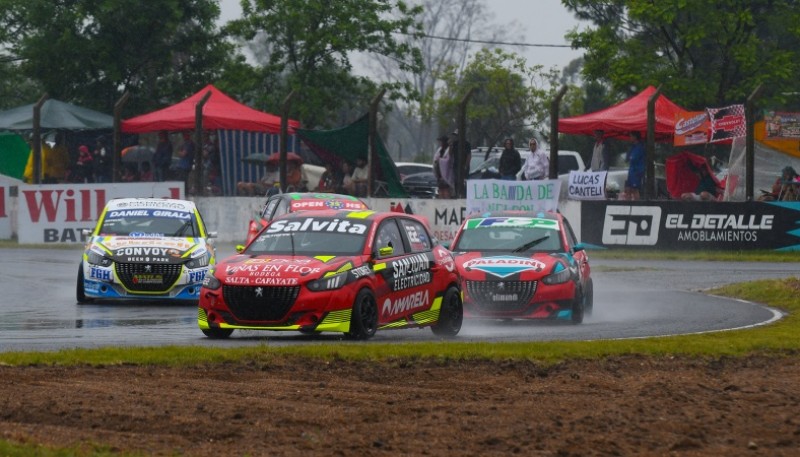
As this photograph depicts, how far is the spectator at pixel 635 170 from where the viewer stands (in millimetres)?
31078

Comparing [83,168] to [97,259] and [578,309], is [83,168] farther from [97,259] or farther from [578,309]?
[578,309]

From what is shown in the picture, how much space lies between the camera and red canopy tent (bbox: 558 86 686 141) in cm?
3260

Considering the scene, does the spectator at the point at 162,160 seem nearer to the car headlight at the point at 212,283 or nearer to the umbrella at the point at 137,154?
the umbrella at the point at 137,154

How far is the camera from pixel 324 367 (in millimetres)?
12078

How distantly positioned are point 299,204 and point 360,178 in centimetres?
788

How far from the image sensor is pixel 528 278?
1823 cm

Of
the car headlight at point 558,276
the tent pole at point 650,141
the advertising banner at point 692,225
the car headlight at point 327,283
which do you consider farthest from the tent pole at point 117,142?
the car headlight at point 327,283

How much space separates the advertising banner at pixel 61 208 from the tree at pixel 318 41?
17.5 meters

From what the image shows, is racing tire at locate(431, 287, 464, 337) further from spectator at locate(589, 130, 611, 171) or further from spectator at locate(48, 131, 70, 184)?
spectator at locate(48, 131, 70, 184)

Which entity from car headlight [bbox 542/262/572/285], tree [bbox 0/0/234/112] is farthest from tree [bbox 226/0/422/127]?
car headlight [bbox 542/262/572/285]

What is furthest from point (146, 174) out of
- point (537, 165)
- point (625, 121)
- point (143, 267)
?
point (143, 267)

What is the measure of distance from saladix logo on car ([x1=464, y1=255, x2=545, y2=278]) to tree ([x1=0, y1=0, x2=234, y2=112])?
28.6 meters

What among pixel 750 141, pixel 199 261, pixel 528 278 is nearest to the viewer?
pixel 528 278

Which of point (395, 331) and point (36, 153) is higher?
point (36, 153)
